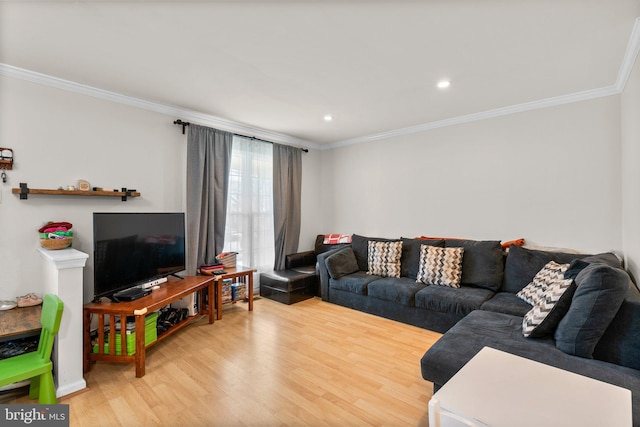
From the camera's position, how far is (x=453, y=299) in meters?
3.12

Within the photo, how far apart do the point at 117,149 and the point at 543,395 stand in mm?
3900

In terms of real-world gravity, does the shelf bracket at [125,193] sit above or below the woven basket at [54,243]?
above

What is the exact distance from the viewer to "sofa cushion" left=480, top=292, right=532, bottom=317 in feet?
8.86

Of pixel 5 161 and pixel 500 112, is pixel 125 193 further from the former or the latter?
pixel 500 112

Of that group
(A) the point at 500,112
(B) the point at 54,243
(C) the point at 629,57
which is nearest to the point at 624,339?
(C) the point at 629,57

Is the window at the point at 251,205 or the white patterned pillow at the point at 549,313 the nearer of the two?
the white patterned pillow at the point at 549,313

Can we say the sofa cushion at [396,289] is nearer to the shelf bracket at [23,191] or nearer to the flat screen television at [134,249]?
the flat screen television at [134,249]

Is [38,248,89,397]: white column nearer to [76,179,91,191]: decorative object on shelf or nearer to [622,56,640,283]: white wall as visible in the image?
[76,179,91,191]: decorative object on shelf

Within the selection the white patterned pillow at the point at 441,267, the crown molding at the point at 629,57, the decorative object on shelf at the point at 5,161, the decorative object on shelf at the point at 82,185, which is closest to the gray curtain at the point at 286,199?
the white patterned pillow at the point at 441,267

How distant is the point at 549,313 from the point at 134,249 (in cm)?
352

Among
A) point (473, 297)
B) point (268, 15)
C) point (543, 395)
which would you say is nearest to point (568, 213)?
point (473, 297)

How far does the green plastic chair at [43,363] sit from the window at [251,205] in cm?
227

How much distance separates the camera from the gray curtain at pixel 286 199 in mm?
4801

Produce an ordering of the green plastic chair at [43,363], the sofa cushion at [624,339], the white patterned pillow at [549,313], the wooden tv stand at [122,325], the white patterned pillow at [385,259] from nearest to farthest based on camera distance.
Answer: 1. the sofa cushion at [624,339]
2. the green plastic chair at [43,363]
3. the white patterned pillow at [549,313]
4. the wooden tv stand at [122,325]
5. the white patterned pillow at [385,259]
